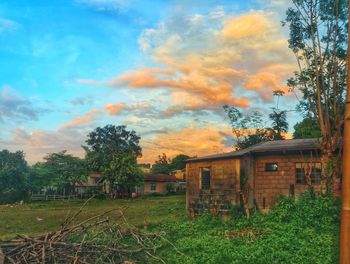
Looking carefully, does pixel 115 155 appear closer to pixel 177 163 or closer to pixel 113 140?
pixel 113 140

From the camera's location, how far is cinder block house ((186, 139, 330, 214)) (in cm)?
1994

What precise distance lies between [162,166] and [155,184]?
24.5 metres

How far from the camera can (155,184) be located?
6044 cm

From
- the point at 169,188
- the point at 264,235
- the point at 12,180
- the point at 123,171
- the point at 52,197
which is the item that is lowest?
the point at 52,197

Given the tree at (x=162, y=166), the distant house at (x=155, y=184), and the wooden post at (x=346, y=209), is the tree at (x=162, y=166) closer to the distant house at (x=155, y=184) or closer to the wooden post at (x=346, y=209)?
the distant house at (x=155, y=184)

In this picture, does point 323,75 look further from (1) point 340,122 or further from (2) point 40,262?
(2) point 40,262

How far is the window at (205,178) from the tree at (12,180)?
31.1 meters

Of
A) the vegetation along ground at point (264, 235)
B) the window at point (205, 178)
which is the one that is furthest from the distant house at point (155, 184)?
the vegetation along ground at point (264, 235)

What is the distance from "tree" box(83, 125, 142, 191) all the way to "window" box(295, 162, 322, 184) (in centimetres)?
3045

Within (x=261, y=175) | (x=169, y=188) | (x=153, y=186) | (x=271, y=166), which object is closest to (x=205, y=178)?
(x=261, y=175)

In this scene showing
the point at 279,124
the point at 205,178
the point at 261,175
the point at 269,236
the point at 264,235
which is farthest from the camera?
the point at 279,124

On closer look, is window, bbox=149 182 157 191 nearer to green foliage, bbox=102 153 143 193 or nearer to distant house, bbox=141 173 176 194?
distant house, bbox=141 173 176 194

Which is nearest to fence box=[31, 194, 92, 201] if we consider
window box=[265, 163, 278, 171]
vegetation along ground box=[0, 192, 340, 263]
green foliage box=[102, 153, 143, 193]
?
green foliage box=[102, 153, 143, 193]

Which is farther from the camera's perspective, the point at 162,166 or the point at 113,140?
the point at 162,166
